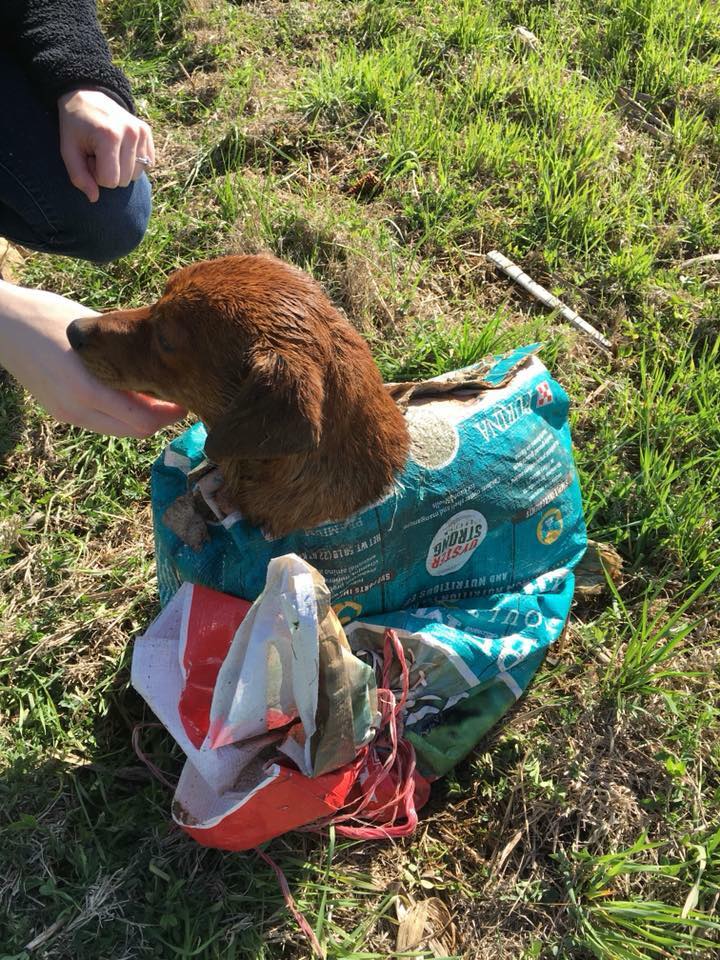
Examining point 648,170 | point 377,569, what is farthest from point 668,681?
point 648,170

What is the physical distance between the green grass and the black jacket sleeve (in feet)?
3.37

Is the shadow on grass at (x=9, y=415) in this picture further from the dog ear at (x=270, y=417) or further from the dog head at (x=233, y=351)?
the dog ear at (x=270, y=417)

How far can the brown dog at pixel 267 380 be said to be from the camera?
2162mm

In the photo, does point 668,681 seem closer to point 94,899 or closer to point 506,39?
point 94,899

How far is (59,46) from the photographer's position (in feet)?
9.38

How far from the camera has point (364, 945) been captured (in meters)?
2.40

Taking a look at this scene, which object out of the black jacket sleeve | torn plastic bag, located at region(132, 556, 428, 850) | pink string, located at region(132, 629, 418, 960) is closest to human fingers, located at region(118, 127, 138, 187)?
the black jacket sleeve

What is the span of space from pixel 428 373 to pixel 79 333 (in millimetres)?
1661

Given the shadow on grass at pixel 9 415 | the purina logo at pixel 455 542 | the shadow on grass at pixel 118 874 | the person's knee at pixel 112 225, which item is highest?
the person's knee at pixel 112 225

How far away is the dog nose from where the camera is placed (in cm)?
244

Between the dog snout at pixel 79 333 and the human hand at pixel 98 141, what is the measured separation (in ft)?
2.05

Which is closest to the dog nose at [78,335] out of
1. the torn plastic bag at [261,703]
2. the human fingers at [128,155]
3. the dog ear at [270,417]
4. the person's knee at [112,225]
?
the dog ear at [270,417]

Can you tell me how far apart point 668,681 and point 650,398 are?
121 cm

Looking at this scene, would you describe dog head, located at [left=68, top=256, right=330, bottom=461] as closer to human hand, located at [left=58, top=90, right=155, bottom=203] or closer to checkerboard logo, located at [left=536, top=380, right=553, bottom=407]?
human hand, located at [left=58, top=90, right=155, bottom=203]
